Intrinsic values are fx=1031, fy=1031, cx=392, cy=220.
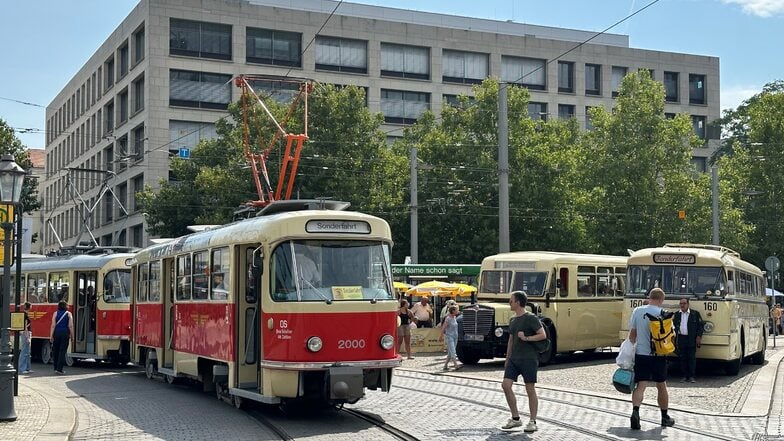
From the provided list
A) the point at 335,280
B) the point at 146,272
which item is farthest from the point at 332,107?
the point at 335,280

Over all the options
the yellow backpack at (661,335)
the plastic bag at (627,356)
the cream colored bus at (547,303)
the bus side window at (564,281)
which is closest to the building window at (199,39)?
the cream colored bus at (547,303)

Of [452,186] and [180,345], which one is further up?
[452,186]

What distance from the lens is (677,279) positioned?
2202 cm

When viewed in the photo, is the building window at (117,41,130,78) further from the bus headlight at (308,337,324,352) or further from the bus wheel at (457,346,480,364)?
the bus headlight at (308,337,324,352)

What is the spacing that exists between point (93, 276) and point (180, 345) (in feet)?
30.9

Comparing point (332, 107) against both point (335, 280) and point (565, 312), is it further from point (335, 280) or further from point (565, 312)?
point (335, 280)

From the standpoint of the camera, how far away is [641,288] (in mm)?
22422

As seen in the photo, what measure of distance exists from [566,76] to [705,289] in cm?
5421

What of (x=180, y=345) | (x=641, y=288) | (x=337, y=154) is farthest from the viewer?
(x=337, y=154)

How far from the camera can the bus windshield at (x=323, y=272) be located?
13.8m

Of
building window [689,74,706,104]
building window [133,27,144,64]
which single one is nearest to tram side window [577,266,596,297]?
building window [133,27,144,64]

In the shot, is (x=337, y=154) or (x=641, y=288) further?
(x=337, y=154)

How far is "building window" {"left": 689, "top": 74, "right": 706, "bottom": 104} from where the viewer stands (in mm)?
78938

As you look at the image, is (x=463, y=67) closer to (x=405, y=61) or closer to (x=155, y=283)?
(x=405, y=61)
